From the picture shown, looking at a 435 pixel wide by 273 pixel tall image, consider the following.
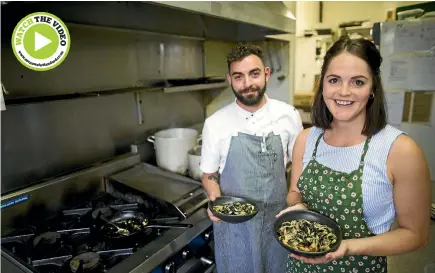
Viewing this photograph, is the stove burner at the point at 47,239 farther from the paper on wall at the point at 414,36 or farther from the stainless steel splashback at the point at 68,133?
the paper on wall at the point at 414,36

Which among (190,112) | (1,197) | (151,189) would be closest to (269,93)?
(190,112)

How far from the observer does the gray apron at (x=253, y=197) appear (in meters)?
1.40

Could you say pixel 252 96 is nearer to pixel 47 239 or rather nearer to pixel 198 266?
pixel 198 266

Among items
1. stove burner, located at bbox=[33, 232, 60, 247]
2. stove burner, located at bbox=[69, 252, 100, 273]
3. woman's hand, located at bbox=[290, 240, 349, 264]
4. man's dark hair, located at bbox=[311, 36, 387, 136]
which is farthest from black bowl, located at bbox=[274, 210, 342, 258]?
stove burner, located at bbox=[33, 232, 60, 247]

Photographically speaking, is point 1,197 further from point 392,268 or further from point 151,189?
point 392,268

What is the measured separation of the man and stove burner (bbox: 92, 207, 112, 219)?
0.49 metres

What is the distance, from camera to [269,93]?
107 inches

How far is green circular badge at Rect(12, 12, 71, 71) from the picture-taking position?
92 cm

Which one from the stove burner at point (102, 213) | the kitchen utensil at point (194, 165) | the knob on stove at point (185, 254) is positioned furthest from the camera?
the kitchen utensil at point (194, 165)

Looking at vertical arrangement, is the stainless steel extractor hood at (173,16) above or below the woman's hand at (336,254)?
above

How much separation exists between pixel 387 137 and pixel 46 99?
53.6 inches

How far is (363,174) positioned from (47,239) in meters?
1.25

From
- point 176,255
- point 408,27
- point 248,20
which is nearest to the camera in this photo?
point 176,255

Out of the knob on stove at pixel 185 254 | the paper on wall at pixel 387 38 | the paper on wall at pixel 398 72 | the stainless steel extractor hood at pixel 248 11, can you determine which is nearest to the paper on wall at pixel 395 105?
the paper on wall at pixel 398 72
